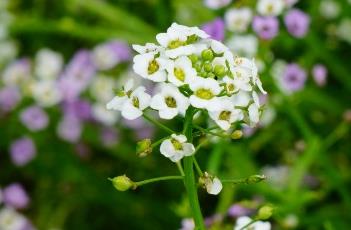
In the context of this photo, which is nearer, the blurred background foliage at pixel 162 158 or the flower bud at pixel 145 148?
the flower bud at pixel 145 148

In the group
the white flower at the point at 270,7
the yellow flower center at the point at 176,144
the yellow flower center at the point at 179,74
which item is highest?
the yellow flower center at the point at 179,74

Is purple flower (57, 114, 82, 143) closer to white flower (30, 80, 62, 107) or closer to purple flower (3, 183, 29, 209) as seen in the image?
white flower (30, 80, 62, 107)

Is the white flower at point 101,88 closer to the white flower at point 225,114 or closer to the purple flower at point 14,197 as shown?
the purple flower at point 14,197

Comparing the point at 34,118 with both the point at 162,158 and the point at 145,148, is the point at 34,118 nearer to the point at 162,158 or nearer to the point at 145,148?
the point at 162,158

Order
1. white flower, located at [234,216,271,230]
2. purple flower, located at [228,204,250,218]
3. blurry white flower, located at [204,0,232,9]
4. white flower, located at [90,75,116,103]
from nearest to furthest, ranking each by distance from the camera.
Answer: white flower, located at [234,216,271,230]
purple flower, located at [228,204,250,218]
blurry white flower, located at [204,0,232,9]
white flower, located at [90,75,116,103]

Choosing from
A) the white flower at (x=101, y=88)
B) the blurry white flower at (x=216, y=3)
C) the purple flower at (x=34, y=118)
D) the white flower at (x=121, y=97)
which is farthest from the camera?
the white flower at (x=101, y=88)

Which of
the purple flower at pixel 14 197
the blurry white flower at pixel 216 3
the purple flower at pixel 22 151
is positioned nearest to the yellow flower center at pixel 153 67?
the blurry white flower at pixel 216 3

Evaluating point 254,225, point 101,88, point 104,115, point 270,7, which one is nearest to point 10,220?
point 104,115

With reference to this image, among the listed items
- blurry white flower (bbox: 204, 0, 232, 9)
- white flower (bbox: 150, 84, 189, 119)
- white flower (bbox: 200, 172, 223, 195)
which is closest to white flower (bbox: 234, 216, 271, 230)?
white flower (bbox: 200, 172, 223, 195)
